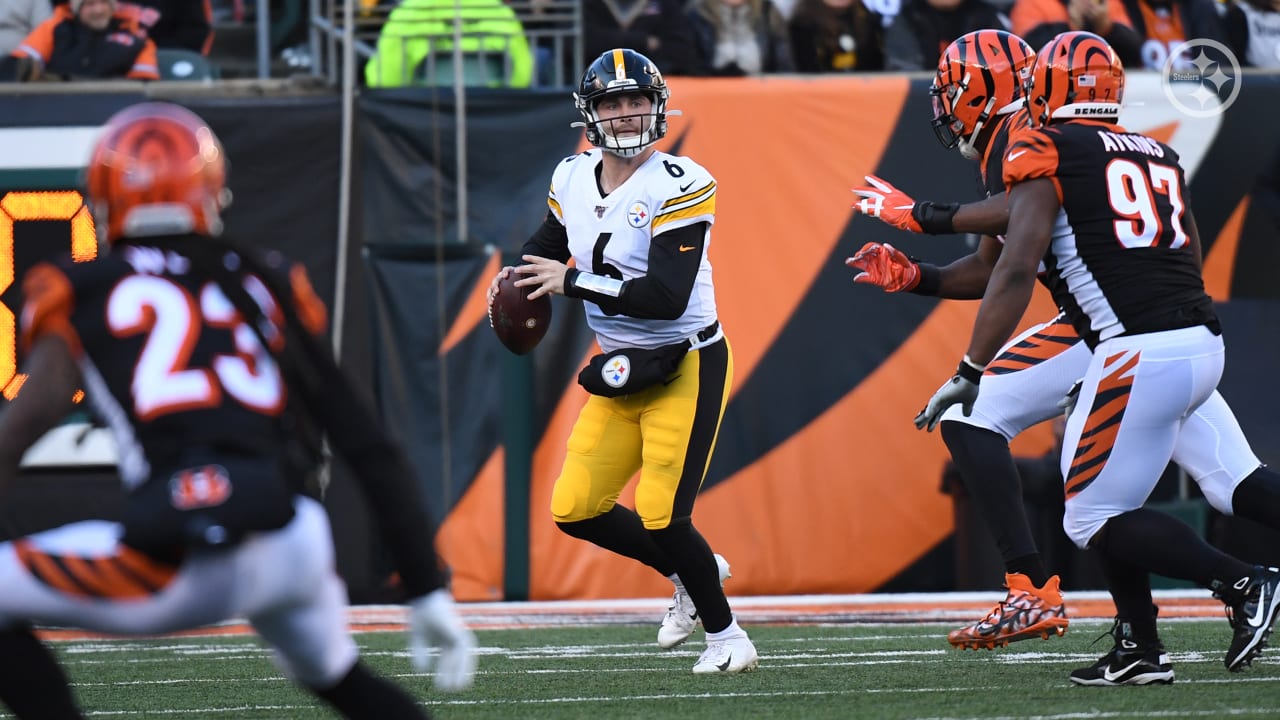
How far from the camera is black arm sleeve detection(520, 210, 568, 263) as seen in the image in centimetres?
536

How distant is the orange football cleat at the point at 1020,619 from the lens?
5059mm

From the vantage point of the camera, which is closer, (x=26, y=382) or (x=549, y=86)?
(x=26, y=382)

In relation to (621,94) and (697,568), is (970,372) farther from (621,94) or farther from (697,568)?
(621,94)

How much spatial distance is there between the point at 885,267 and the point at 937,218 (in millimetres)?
408

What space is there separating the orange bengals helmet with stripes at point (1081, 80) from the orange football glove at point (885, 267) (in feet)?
2.48

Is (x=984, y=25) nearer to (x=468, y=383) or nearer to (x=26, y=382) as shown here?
(x=468, y=383)

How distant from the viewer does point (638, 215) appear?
5062 mm

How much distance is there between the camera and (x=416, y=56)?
8.47 meters

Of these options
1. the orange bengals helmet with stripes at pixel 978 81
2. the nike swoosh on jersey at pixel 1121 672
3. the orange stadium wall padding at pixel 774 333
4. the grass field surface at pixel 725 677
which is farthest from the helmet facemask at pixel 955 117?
the orange stadium wall padding at pixel 774 333

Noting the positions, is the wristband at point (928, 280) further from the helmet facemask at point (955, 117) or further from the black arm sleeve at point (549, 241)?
the black arm sleeve at point (549, 241)

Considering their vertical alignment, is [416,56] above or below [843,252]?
above

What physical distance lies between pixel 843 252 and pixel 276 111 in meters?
2.78

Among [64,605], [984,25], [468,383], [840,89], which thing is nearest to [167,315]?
[64,605]

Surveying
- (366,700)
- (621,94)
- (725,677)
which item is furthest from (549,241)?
(366,700)
